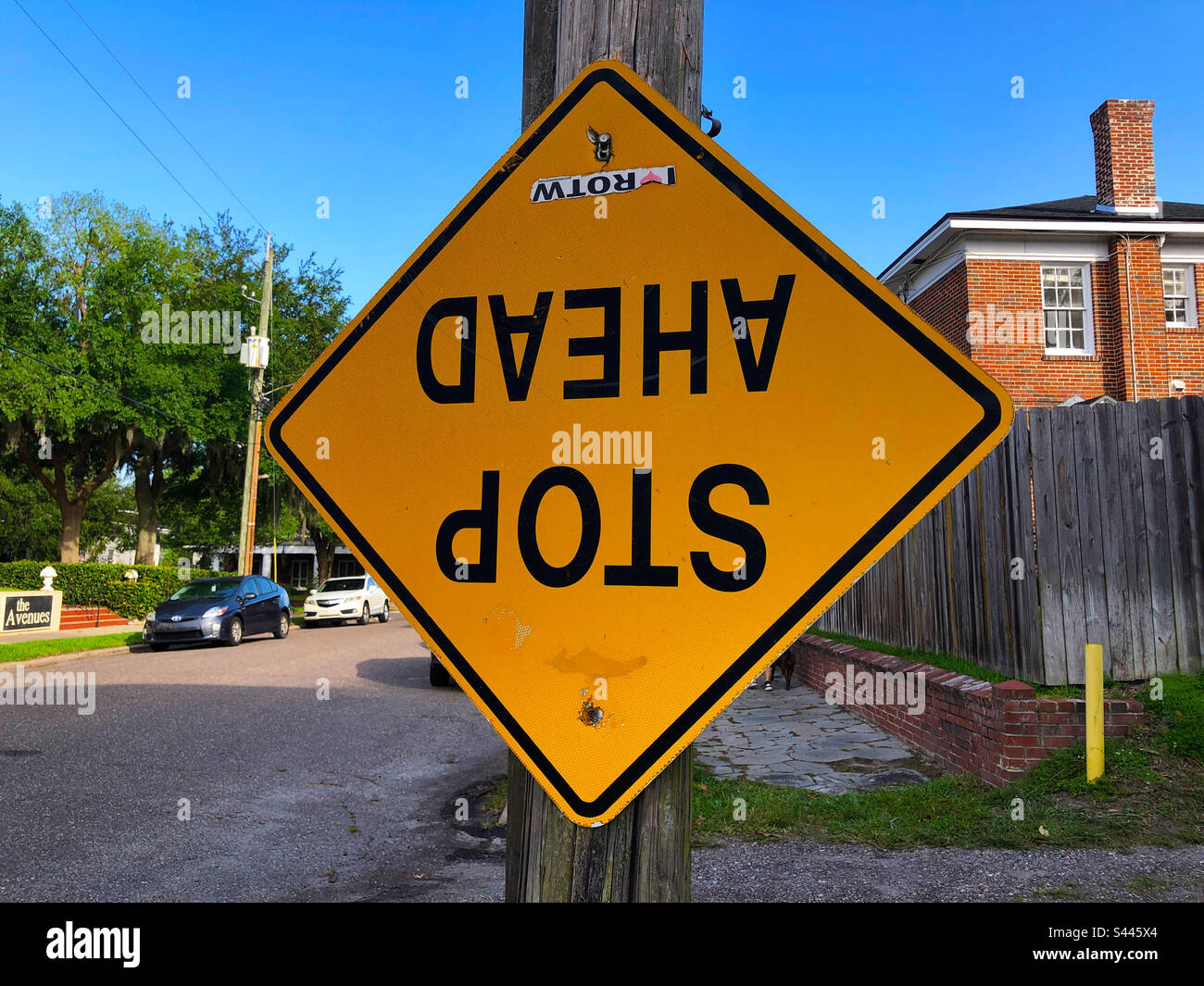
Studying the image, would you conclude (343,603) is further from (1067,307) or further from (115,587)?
(1067,307)

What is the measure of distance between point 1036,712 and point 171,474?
37.1 m

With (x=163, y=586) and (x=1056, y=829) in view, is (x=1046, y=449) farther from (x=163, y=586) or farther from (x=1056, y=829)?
(x=163, y=586)

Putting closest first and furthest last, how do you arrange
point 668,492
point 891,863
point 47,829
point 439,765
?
1. point 668,492
2. point 891,863
3. point 47,829
4. point 439,765

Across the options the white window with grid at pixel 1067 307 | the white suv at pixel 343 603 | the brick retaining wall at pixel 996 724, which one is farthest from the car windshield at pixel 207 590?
the white window with grid at pixel 1067 307

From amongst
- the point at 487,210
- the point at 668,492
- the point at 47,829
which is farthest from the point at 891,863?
the point at 47,829

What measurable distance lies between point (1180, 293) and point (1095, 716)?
16.0 metres

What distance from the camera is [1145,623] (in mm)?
6406

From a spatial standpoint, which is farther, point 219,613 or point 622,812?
point 219,613

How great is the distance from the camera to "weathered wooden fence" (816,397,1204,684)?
640cm

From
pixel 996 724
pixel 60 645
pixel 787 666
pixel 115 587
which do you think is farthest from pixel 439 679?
pixel 115 587

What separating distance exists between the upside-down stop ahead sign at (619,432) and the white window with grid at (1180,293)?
19.7 metres

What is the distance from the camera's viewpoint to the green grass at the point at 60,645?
14.6m

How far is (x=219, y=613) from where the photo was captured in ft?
59.2

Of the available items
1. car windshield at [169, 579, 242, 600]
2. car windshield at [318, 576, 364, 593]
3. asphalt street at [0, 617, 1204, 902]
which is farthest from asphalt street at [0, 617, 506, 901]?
car windshield at [318, 576, 364, 593]
